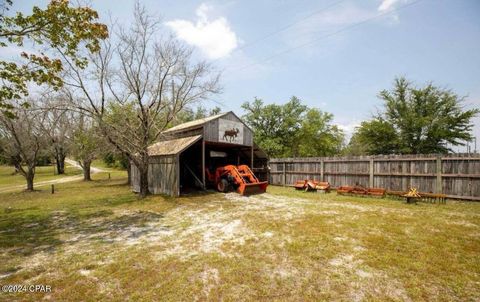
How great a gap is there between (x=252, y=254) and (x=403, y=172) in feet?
35.5

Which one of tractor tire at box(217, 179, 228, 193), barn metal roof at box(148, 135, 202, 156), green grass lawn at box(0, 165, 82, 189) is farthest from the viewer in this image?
green grass lawn at box(0, 165, 82, 189)

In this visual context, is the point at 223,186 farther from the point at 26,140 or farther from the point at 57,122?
the point at 26,140

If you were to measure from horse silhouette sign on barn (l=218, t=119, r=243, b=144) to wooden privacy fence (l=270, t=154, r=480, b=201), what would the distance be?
15.3 ft

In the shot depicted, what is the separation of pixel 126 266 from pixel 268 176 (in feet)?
50.3

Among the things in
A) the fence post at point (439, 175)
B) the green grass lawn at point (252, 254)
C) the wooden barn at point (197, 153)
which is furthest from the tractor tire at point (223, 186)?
the fence post at point (439, 175)

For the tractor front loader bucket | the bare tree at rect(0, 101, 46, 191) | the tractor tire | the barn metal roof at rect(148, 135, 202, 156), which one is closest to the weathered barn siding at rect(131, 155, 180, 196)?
the barn metal roof at rect(148, 135, 202, 156)

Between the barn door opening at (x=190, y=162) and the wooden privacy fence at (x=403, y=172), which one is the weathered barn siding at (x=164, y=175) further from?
the wooden privacy fence at (x=403, y=172)

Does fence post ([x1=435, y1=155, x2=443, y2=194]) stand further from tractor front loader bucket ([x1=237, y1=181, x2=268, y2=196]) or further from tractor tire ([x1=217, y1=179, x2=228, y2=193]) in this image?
tractor tire ([x1=217, y1=179, x2=228, y2=193])

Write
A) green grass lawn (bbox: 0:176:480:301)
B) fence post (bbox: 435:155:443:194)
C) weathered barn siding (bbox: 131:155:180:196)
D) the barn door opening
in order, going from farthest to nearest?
the barn door opening, weathered barn siding (bbox: 131:155:180:196), fence post (bbox: 435:155:443:194), green grass lawn (bbox: 0:176:480:301)

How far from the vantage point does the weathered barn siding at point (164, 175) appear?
44.4 ft

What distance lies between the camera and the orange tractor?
13984 millimetres

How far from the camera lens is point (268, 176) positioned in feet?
64.2

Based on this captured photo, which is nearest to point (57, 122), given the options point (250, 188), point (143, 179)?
point (143, 179)

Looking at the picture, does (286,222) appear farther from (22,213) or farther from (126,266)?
(22,213)
